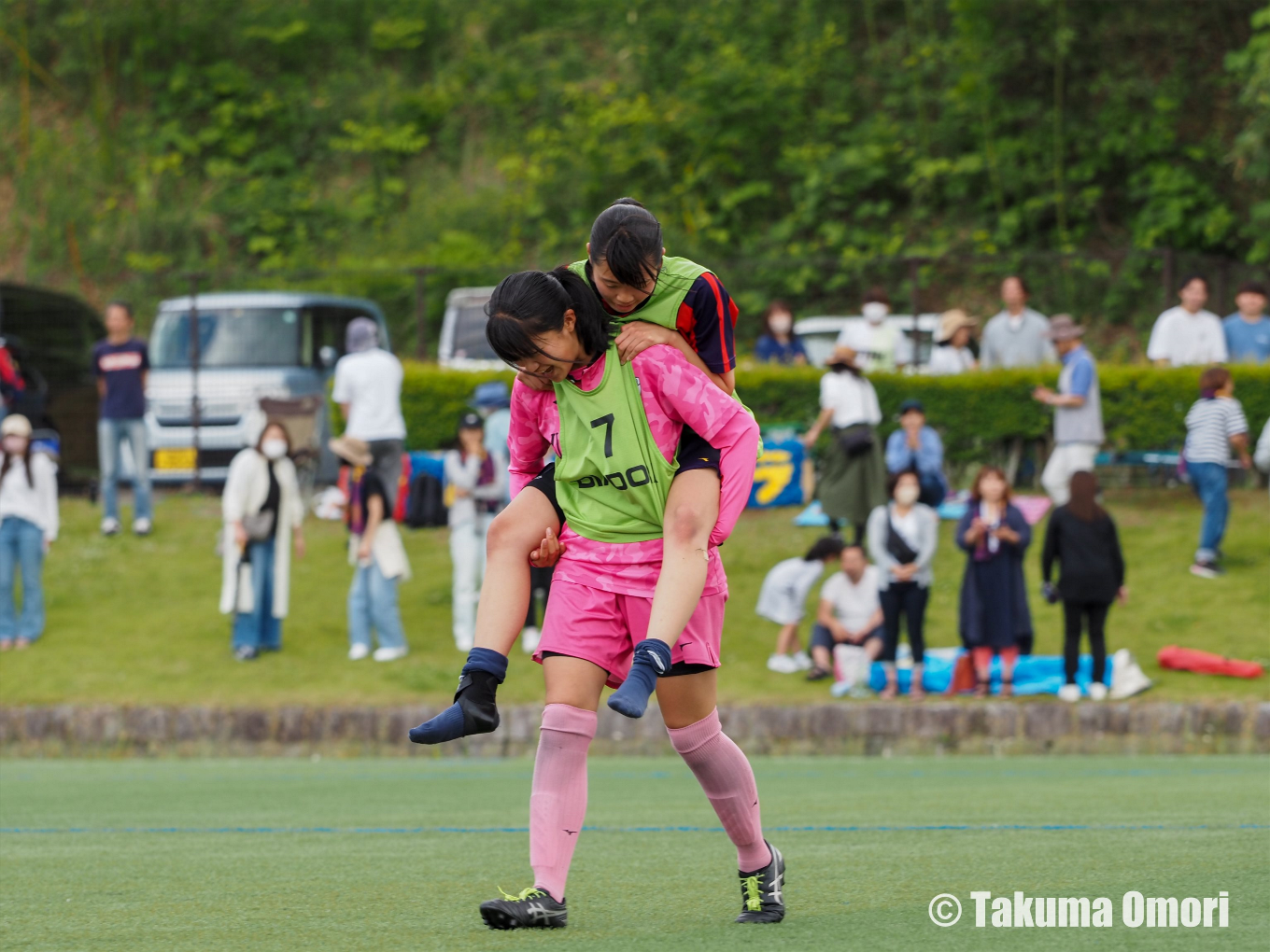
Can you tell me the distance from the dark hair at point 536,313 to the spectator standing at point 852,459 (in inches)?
406

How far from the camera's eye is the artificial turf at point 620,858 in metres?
4.31

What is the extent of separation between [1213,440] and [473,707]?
11.7 m

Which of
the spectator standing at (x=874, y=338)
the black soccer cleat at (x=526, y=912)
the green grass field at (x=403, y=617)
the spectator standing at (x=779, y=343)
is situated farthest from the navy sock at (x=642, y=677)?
the spectator standing at (x=779, y=343)

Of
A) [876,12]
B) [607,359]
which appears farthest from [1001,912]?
Answer: [876,12]

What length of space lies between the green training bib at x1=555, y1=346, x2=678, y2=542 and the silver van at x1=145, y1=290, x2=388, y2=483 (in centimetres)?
1458

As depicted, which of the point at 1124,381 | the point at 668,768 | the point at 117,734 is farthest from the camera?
the point at 1124,381

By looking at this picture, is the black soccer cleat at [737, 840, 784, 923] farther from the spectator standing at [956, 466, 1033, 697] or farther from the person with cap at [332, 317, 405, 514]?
the person with cap at [332, 317, 405, 514]

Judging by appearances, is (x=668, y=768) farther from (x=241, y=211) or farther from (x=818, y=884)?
(x=241, y=211)

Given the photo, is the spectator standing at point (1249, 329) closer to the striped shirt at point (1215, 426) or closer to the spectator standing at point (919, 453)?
the striped shirt at point (1215, 426)

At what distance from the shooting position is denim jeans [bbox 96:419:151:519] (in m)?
16.5

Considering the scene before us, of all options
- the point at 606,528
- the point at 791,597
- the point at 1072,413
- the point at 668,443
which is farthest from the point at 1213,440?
the point at 606,528

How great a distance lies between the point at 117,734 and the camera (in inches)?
520

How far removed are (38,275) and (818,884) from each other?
28.1 metres

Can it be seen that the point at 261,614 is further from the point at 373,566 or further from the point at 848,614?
the point at 848,614
